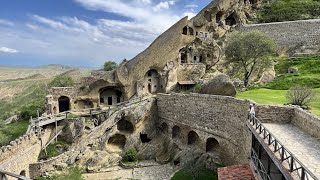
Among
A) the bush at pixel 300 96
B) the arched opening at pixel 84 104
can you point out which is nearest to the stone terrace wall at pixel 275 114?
the bush at pixel 300 96

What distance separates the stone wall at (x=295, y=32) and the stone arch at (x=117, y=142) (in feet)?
94.3

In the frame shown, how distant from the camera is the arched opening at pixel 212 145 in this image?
2888 centimetres

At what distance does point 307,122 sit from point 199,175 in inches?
448

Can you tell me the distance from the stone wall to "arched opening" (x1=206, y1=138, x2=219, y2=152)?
1072 inches

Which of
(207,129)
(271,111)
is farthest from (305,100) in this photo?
(207,129)

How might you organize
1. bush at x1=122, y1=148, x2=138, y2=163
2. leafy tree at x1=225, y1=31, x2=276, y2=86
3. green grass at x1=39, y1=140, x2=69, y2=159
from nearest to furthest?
green grass at x1=39, y1=140, x2=69, y2=159 < bush at x1=122, y1=148, x2=138, y2=163 < leafy tree at x1=225, y1=31, x2=276, y2=86

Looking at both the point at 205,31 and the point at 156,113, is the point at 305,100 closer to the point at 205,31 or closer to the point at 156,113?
the point at 156,113

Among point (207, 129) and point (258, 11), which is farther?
point (258, 11)

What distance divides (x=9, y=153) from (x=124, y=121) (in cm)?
1245

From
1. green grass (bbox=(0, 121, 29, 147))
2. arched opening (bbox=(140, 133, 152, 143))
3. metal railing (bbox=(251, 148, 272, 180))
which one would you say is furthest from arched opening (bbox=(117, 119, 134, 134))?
metal railing (bbox=(251, 148, 272, 180))

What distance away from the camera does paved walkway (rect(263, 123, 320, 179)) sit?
1242cm

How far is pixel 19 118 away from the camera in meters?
44.5

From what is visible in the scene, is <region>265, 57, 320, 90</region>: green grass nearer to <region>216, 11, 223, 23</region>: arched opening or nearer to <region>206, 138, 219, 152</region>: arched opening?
<region>206, 138, 219, 152</region>: arched opening

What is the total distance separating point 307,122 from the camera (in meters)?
17.3
